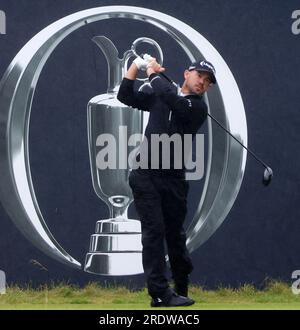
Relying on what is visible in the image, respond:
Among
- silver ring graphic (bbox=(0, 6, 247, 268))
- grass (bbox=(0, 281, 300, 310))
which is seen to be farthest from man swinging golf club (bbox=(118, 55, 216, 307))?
silver ring graphic (bbox=(0, 6, 247, 268))

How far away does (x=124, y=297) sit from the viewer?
667 cm

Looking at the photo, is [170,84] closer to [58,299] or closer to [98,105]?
[98,105]

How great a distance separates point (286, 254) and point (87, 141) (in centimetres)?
137

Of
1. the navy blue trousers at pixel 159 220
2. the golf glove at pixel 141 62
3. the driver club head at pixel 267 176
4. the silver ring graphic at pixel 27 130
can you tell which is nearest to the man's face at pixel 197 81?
the golf glove at pixel 141 62

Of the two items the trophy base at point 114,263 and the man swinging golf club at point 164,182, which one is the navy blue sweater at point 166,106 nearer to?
the man swinging golf club at point 164,182

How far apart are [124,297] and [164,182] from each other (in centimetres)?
99

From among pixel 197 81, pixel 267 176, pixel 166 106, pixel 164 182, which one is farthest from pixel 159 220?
pixel 267 176

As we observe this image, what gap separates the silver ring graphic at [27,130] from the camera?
6.70 meters

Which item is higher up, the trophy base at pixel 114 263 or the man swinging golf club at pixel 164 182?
the man swinging golf club at pixel 164 182

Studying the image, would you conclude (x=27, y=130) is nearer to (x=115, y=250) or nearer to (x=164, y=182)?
(x=115, y=250)

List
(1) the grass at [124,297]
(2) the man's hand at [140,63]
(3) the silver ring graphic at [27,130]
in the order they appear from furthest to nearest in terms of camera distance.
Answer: (3) the silver ring graphic at [27,130], (1) the grass at [124,297], (2) the man's hand at [140,63]

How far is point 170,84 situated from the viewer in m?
6.08
